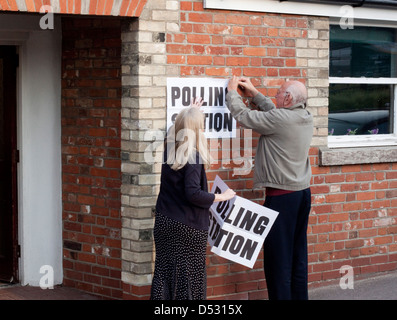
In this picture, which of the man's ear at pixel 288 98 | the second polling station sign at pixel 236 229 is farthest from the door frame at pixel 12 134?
the man's ear at pixel 288 98

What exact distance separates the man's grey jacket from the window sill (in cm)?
111

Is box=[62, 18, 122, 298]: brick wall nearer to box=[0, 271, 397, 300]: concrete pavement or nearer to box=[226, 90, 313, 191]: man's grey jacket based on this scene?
box=[0, 271, 397, 300]: concrete pavement

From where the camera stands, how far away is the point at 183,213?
5996 mm

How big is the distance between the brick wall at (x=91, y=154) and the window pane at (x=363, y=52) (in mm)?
2334

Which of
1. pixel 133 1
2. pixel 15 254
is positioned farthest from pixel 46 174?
pixel 133 1

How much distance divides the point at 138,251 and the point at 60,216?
4.27ft

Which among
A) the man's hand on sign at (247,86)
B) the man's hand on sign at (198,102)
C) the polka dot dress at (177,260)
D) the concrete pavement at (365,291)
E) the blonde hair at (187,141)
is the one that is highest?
the man's hand on sign at (247,86)

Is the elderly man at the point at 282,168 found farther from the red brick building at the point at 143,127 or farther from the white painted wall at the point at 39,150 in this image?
the white painted wall at the point at 39,150

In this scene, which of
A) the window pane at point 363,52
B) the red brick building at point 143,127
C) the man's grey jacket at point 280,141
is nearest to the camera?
the man's grey jacket at point 280,141

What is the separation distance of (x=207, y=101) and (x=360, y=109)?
7.07ft

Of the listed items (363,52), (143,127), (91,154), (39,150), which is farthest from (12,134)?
(363,52)

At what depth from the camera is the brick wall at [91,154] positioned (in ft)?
23.5

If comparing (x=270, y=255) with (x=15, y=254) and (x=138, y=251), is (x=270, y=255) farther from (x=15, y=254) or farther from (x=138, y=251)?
(x=15, y=254)

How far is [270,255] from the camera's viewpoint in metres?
6.75
